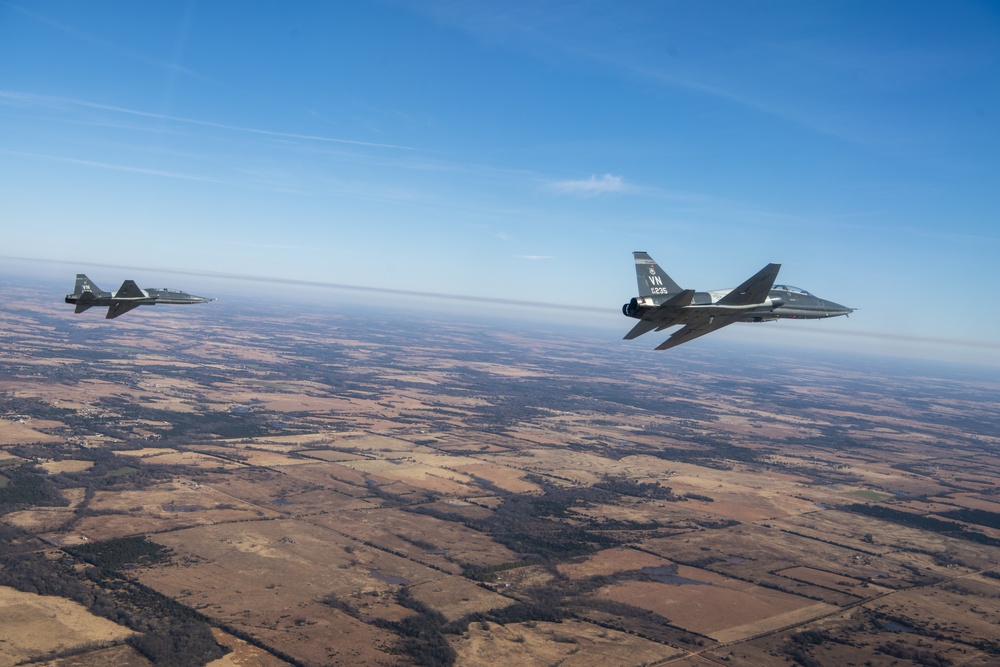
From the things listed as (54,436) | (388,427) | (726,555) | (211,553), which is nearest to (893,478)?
(726,555)

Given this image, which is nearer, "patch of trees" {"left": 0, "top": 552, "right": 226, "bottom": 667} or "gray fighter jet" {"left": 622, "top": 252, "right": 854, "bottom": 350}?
"gray fighter jet" {"left": 622, "top": 252, "right": 854, "bottom": 350}

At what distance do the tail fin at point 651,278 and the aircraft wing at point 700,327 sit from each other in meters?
2.04

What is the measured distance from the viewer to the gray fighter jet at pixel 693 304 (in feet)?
113

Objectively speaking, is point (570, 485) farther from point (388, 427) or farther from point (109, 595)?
point (109, 595)

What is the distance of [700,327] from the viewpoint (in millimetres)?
37469

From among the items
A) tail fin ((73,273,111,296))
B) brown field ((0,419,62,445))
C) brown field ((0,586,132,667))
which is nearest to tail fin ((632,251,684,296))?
tail fin ((73,273,111,296))

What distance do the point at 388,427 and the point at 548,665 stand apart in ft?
398

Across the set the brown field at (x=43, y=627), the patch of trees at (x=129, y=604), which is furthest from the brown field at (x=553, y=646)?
the brown field at (x=43, y=627)

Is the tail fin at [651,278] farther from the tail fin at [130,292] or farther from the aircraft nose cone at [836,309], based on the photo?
the tail fin at [130,292]

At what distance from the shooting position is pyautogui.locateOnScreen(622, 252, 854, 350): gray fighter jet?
34.4 meters

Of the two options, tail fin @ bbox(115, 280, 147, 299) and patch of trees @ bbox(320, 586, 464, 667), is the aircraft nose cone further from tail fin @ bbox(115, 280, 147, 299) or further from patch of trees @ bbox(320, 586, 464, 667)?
patch of trees @ bbox(320, 586, 464, 667)

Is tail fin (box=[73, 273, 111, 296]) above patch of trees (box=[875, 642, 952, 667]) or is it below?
above

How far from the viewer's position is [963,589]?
306 feet

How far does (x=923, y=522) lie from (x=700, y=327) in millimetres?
119342
